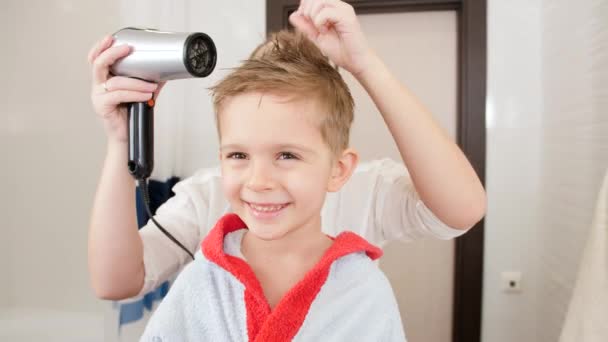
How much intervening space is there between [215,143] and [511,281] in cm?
151

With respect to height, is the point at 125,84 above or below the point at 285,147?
above

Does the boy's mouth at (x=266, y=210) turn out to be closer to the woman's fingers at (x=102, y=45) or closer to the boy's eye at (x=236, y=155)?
the boy's eye at (x=236, y=155)

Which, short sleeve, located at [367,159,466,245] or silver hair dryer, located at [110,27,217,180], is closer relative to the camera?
silver hair dryer, located at [110,27,217,180]

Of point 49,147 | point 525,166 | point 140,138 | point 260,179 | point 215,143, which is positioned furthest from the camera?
point 215,143

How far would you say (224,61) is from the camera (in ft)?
6.64

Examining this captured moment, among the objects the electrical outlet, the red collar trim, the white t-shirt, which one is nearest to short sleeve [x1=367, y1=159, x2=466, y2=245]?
the white t-shirt

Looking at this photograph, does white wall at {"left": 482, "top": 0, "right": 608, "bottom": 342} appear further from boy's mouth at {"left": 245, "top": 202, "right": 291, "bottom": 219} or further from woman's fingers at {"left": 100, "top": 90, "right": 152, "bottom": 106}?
woman's fingers at {"left": 100, "top": 90, "right": 152, "bottom": 106}

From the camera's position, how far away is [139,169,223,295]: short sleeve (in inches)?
32.2

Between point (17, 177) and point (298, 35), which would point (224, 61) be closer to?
point (17, 177)

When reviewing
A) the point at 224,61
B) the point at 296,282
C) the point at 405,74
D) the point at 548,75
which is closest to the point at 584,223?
the point at 548,75

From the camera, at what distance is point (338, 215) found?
1.01 meters

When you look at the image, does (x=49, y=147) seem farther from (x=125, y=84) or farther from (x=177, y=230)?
(x=125, y=84)

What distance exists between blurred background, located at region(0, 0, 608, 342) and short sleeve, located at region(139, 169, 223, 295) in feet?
1.07

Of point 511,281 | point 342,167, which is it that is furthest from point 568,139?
point 342,167
